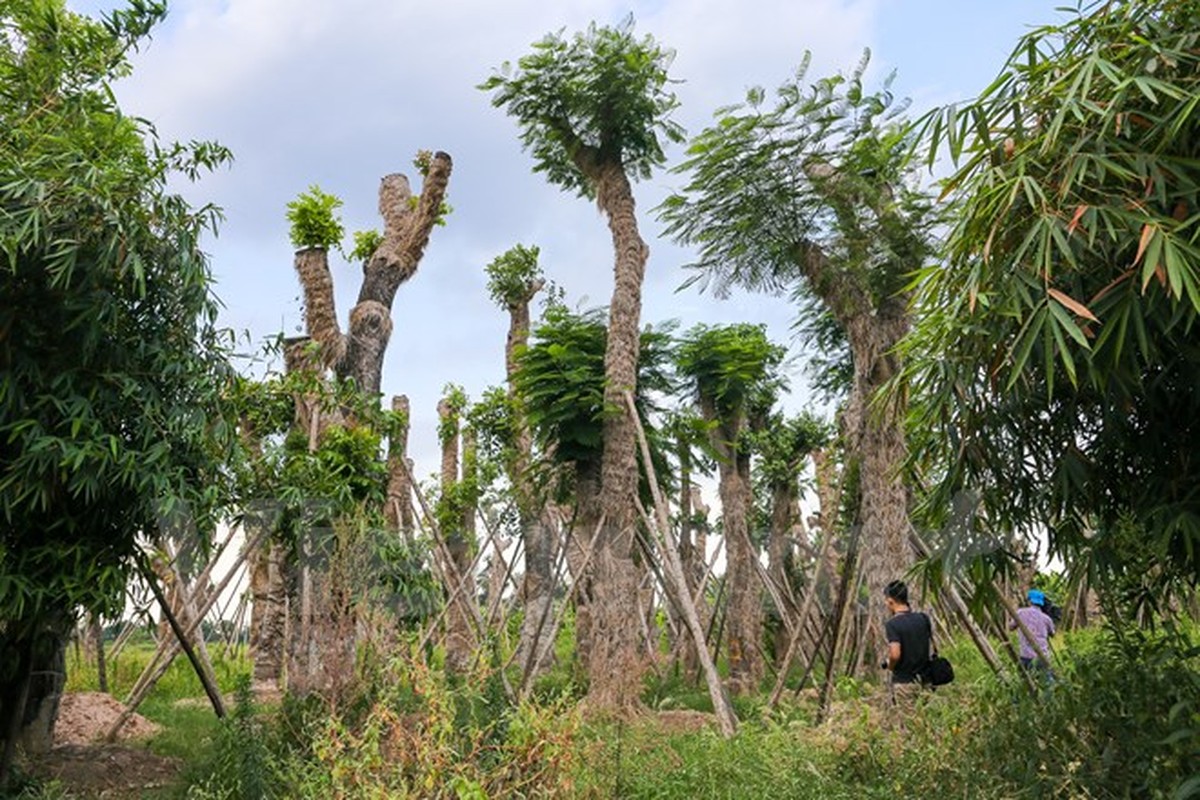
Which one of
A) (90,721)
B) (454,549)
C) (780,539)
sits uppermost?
(454,549)

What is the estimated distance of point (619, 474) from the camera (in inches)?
363

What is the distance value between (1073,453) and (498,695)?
3400 millimetres

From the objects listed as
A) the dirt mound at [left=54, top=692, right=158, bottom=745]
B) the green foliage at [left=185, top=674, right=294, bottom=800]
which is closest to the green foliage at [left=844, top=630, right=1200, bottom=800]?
the green foliage at [left=185, top=674, right=294, bottom=800]

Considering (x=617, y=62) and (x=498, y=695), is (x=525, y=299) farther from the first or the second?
(x=498, y=695)

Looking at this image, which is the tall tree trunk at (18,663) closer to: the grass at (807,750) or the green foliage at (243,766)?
the grass at (807,750)

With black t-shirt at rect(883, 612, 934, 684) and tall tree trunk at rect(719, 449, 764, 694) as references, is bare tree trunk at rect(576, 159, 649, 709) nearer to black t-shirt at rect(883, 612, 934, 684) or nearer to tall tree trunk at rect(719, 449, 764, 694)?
black t-shirt at rect(883, 612, 934, 684)

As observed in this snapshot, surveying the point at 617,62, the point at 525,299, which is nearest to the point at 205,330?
the point at 617,62

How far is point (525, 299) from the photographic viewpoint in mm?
14422

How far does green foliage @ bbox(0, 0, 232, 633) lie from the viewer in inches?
202

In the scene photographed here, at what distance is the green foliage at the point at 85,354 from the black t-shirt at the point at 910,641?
3823mm

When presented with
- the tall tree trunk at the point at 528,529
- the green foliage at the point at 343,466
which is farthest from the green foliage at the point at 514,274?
the green foliage at the point at 343,466

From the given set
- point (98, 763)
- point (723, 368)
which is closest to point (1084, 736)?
point (98, 763)

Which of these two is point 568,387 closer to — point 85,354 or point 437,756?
point 85,354

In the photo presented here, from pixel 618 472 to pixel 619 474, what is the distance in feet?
0.07
